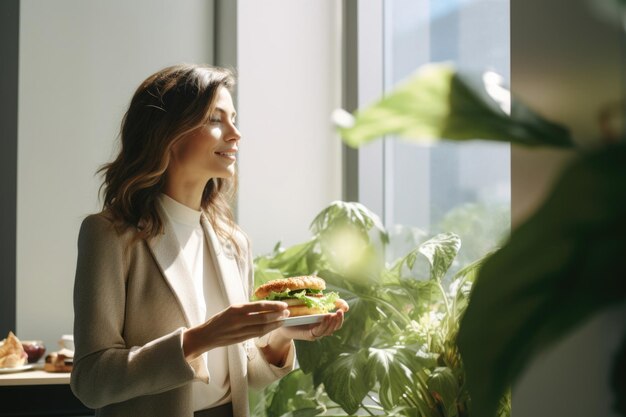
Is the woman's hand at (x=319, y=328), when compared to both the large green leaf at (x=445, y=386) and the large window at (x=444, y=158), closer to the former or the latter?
the large green leaf at (x=445, y=386)

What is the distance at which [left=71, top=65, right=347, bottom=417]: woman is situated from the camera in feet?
5.78

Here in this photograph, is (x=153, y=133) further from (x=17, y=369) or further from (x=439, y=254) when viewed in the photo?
(x=17, y=369)

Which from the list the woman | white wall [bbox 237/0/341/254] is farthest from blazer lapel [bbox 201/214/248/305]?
white wall [bbox 237/0/341/254]

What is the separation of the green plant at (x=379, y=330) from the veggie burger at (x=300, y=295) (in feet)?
0.85

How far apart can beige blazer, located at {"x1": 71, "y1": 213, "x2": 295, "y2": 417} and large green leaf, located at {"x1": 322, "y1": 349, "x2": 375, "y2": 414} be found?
1.05 feet

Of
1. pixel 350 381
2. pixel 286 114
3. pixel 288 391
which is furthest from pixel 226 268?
pixel 286 114

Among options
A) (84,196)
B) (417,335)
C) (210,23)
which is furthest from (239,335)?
(210,23)

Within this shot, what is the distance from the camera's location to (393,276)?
2.54 m

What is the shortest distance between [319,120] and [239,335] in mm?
2009

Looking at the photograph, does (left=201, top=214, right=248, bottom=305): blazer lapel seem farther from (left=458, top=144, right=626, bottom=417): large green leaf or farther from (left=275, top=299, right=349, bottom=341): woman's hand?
(left=458, top=144, right=626, bottom=417): large green leaf

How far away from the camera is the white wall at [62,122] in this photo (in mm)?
3293

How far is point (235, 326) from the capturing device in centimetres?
171

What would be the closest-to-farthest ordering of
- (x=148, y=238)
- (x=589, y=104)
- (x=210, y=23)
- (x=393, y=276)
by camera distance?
(x=589, y=104)
(x=148, y=238)
(x=393, y=276)
(x=210, y=23)

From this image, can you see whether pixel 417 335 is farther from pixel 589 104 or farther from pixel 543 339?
pixel 543 339
